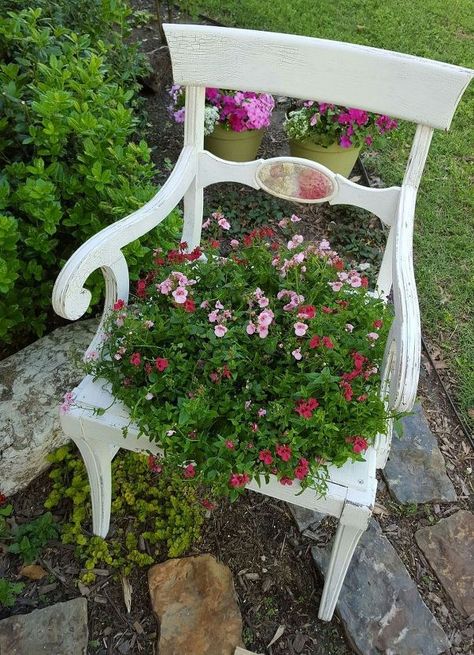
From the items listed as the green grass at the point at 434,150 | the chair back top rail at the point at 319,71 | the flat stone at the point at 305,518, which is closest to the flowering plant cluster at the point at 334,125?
the green grass at the point at 434,150

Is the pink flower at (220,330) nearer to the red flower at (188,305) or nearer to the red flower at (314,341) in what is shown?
the red flower at (188,305)

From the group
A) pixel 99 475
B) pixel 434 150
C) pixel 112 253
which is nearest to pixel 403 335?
pixel 112 253

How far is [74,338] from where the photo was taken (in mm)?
2010

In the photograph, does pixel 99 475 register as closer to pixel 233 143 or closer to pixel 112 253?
pixel 112 253

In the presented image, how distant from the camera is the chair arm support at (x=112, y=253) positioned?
49.9 inches

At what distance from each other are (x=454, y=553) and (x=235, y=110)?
7.13ft

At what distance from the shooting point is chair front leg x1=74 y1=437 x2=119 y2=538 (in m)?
1.51

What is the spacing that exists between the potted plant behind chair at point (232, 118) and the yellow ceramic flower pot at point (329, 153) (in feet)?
0.73

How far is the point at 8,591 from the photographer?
1677 millimetres

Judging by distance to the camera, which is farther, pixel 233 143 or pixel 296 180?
pixel 233 143

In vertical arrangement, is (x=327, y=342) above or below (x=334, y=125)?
above

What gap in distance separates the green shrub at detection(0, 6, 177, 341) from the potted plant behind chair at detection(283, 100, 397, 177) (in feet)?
3.76

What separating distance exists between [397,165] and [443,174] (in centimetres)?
27

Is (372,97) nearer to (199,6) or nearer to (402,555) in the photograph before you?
A: (402,555)
